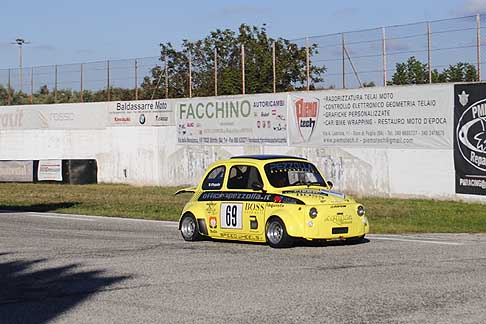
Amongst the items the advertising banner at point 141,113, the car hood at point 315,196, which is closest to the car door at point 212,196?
the car hood at point 315,196

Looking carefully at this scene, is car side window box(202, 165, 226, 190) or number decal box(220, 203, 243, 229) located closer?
number decal box(220, 203, 243, 229)

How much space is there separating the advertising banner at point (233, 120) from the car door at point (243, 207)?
16.7 metres

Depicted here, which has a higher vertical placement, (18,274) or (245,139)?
(245,139)

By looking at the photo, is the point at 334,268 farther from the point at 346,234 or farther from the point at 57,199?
the point at 57,199

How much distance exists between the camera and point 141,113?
40.4 m

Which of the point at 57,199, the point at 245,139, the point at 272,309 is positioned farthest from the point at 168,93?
the point at 272,309

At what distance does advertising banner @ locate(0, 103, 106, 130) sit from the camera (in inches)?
1695

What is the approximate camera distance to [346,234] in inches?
615

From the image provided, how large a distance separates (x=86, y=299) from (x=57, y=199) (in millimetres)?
22149

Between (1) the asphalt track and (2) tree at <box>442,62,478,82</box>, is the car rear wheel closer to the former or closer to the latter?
(1) the asphalt track

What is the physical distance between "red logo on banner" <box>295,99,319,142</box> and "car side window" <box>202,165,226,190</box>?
1511 cm

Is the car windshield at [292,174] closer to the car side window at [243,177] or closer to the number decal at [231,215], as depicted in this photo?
the car side window at [243,177]

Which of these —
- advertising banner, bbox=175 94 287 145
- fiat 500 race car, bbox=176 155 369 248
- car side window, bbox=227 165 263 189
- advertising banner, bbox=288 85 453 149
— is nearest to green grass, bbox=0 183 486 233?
advertising banner, bbox=288 85 453 149

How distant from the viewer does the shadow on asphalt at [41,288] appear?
33.5 ft
